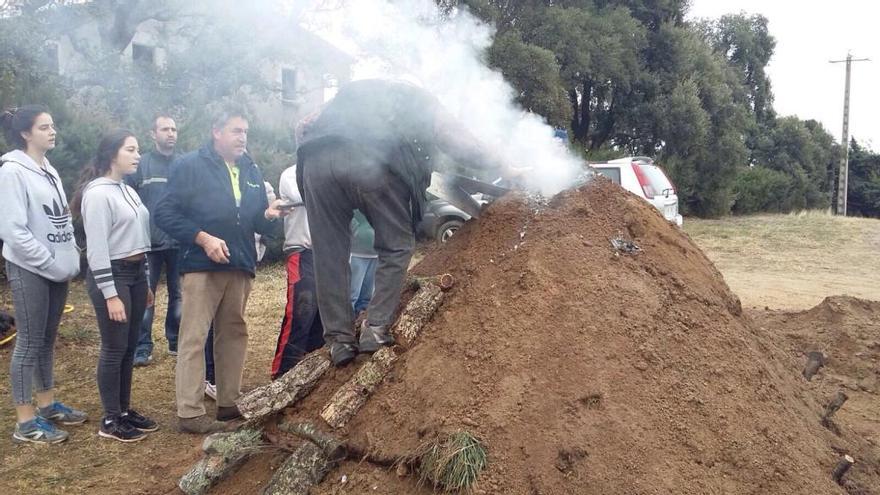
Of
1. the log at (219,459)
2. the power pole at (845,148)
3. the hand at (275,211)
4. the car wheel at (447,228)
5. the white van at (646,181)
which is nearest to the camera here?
the log at (219,459)

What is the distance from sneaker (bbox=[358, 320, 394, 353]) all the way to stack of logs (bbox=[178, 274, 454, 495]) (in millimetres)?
46

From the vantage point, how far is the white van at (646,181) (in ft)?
36.8

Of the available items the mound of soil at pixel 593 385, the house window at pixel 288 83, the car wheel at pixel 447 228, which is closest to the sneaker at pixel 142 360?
the mound of soil at pixel 593 385

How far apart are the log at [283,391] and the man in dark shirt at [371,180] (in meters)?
0.12

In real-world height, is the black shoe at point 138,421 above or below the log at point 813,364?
below

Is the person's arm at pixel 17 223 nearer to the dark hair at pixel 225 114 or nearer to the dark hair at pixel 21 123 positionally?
the dark hair at pixel 21 123

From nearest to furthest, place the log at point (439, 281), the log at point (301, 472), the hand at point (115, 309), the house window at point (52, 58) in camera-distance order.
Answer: the log at point (301, 472) → the log at point (439, 281) → the hand at point (115, 309) → the house window at point (52, 58)

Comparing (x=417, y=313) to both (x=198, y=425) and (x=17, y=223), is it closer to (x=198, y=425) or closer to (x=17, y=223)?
(x=198, y=425)

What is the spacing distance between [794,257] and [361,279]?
10871 mm

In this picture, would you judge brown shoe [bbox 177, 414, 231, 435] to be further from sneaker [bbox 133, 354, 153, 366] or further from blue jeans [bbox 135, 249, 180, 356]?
sneaker [bbox 133, 354, 153, 366]

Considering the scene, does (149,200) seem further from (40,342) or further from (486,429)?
(486,429)

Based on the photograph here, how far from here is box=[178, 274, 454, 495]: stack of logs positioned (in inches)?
118

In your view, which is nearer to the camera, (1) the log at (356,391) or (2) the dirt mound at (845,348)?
(1) the log at (356,391)

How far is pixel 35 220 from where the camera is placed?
3.86 meters
